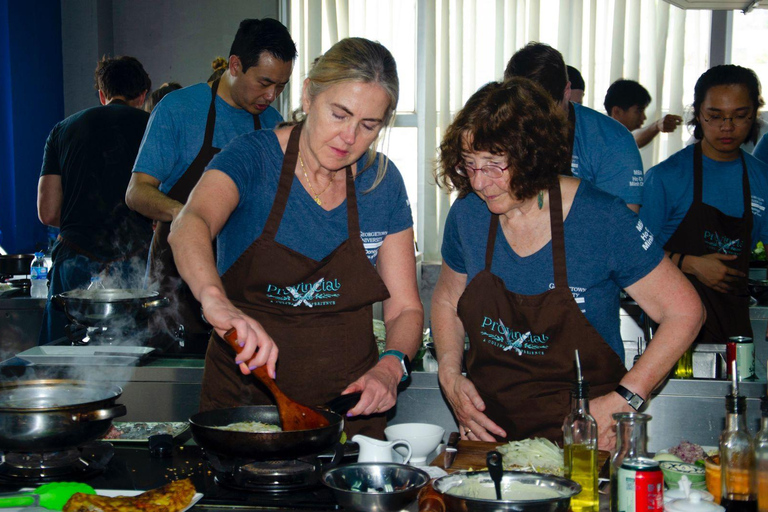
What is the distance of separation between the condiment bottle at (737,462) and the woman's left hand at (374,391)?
75cm

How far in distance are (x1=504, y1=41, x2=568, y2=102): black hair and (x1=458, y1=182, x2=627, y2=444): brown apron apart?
805mm

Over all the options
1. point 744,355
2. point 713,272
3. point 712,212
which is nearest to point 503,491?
point 744,355

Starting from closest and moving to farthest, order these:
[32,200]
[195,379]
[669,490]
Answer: [669,490] → [195,379] → [32,200]

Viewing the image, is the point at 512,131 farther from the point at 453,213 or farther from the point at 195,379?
the point at 195,379

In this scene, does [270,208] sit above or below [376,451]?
above

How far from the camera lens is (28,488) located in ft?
5.10

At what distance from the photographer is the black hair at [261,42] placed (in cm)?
300

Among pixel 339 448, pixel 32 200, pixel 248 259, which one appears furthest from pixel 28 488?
pixel 32 200

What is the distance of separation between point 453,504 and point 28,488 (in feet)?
2.70

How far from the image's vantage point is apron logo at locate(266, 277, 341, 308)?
6.68ft

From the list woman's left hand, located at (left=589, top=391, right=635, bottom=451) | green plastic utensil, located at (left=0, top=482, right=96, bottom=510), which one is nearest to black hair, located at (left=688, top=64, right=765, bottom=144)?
woman's left hand, located at (left=589, top=391, right=635, bottom=451)

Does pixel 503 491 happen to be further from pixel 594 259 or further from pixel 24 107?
pixel 24 107

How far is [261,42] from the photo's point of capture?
2.99m

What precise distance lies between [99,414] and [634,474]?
1028 mm
